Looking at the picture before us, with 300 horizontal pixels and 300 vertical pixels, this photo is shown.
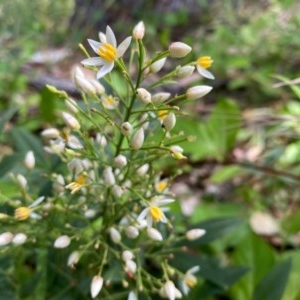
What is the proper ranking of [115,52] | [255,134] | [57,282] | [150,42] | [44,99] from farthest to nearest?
[150,42]
[255,134]
[44,99]
[57,282]
[115,52]

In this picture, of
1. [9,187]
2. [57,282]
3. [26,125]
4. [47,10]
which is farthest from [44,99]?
[47,10]

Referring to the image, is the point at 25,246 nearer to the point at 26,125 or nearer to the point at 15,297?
the point at 15,297

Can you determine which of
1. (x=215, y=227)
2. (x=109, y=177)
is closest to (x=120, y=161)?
(x=109, y=177)

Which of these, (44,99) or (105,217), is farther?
(44,99)

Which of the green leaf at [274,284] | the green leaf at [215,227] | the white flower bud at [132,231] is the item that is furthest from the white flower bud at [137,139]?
the green leaf at [274,284]

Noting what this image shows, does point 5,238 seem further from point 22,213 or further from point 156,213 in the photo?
point 156,213

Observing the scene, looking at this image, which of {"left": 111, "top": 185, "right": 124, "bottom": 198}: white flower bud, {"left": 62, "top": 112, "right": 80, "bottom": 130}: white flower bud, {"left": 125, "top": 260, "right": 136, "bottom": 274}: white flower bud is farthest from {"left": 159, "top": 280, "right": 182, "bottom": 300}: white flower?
{"left": 62, "top": 112, "right": 80, "bottom": 130}: white flower bud

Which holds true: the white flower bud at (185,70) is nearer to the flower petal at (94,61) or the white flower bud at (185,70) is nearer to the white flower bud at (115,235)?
the flower petal at (94,61)
